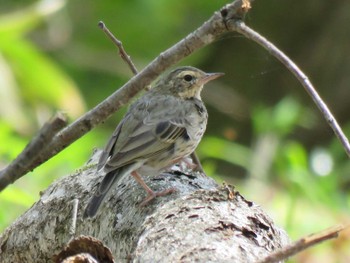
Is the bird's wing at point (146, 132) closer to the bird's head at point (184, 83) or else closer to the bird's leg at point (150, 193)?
the bird's head at point (184, 83)

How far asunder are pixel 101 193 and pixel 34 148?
1.79 meters

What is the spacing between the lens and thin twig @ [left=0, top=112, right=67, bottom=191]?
2167 millimetres

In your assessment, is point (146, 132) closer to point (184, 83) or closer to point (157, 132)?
point (157, 132)

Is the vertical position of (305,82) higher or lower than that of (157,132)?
lower

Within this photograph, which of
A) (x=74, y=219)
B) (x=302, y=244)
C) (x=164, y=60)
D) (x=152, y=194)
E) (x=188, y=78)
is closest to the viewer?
(x=302, y=244)

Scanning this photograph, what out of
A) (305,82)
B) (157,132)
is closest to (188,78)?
(157,132)

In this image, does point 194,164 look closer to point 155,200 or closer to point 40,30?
point 155,200

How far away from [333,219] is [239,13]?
3466 millimetres

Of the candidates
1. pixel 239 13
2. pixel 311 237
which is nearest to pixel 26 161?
→ pixel 311 237

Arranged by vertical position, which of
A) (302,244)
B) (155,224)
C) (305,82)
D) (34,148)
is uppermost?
(305,82)

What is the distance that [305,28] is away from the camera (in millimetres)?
11828

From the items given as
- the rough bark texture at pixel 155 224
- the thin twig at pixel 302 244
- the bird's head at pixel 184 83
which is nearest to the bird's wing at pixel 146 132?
the rough bark texture at pixel 155 224

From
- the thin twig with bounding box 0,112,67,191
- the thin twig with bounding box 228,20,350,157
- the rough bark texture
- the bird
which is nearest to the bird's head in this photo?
the bird

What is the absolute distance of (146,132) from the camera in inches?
197
